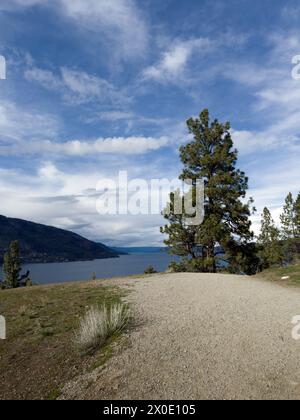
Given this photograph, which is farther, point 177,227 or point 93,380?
point 177,227

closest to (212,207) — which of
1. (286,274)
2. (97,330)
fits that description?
(286,274)

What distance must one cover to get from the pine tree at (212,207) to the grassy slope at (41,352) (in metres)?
14.1

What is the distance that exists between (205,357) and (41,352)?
385 cm

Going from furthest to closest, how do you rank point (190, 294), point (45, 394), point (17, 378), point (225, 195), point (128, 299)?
1. point (225, 195)
2. point (190, 294)
3. point (128, 299)
4. point (17, 378)
5. point (45, 394)

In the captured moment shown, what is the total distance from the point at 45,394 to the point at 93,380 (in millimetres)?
852

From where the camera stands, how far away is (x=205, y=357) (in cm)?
602

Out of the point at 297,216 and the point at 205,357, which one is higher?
the point at 297,216

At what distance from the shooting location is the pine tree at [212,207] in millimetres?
24391

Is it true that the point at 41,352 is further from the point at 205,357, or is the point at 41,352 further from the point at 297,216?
the point at 297,216

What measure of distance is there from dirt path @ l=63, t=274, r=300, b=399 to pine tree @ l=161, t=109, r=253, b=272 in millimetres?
13814

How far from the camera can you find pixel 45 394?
528 cm

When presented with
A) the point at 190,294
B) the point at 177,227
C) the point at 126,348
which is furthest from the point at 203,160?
Result: the point at 126,348

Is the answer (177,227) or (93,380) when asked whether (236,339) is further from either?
(177,227)

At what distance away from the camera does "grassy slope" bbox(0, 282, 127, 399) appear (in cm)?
563
